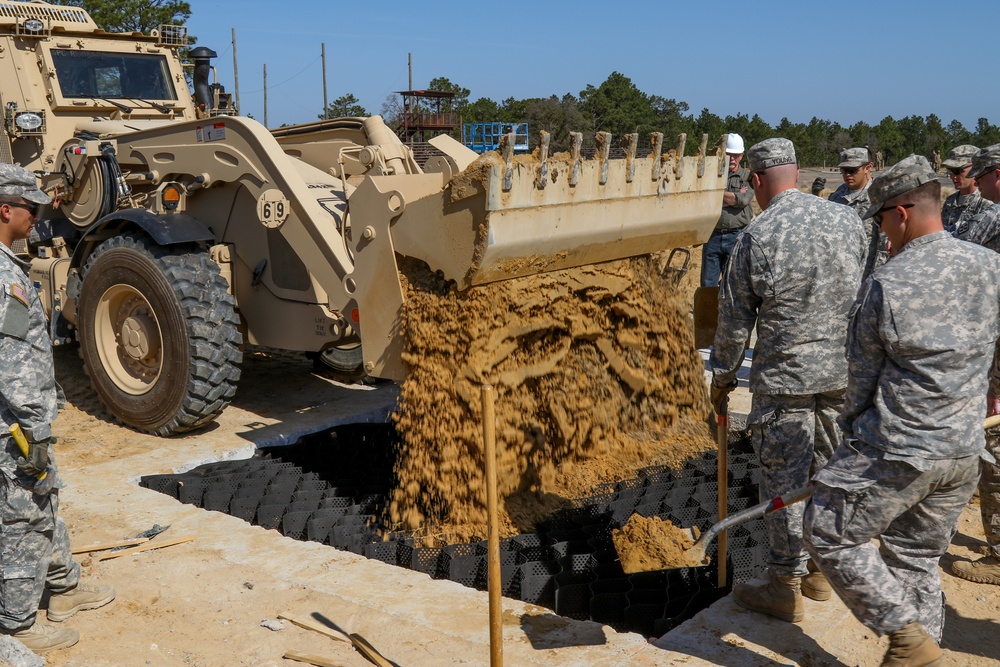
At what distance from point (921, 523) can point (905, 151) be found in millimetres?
37506

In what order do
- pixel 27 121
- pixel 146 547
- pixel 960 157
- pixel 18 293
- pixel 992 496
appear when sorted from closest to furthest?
1. pixel 18 293
2. pixel 992 496
3. pixel 146 547
4. pixel 960 157
5. pixel 27 121

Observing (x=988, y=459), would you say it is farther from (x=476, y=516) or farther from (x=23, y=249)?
(x=23, y=249)

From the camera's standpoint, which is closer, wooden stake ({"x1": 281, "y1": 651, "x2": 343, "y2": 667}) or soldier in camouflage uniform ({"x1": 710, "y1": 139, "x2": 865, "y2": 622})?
wooden stake ({"x1": 281, "y1": 651, "x2": 343, "y2": 667})

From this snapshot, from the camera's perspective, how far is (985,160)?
16.7 ft

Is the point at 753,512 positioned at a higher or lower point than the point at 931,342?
lower

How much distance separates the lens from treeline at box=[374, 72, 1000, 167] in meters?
36.6

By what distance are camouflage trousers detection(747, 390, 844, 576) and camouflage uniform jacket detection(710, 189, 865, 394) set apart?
83 mm

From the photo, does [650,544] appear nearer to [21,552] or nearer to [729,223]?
[21,552]

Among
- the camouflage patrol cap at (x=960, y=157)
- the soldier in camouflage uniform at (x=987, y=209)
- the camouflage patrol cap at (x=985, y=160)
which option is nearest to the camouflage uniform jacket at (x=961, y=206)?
the camouflage patrol cap at (x=960, y=157)

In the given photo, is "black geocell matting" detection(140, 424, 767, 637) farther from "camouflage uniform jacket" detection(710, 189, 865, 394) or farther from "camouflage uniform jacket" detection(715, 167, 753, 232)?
"camouflage uniform jacket" detection(715, 167, 753, 232)

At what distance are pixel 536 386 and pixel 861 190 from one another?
2.85 m

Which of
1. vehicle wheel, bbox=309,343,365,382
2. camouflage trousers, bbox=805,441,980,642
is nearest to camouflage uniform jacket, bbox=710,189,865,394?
camouflage trousers, bbox=805,441,980,642

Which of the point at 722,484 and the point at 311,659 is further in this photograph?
the point at 722,484

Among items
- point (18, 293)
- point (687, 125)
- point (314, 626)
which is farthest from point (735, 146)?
point (687, 125)
